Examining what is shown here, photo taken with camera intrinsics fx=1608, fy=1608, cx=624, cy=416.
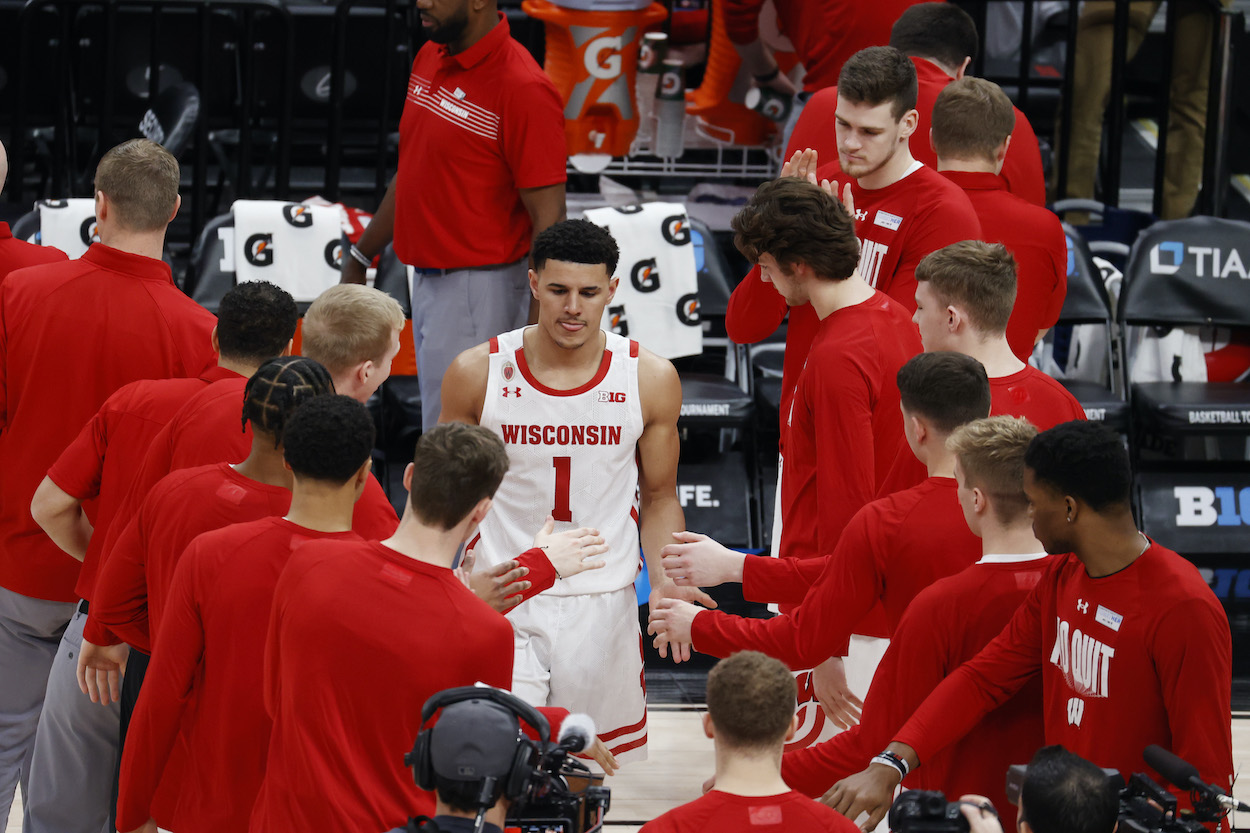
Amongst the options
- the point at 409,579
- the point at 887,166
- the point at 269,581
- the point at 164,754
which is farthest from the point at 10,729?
the point at 887,166

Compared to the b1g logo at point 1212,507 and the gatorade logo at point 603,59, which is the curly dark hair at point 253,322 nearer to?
the gatorade logo at point 603,59

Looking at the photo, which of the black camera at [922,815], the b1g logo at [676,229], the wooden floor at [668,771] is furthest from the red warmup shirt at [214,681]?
the b1g logo at [676,229]

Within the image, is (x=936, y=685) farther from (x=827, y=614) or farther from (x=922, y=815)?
(x=922, y=815)

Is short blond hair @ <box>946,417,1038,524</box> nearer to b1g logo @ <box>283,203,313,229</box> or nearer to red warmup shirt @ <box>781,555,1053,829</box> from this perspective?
red warmup shirt @ <box>781,555,1053,829</box>

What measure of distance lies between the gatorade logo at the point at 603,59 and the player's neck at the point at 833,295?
9.81ft

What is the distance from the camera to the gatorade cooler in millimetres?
6656

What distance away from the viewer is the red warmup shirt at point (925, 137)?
527 cm

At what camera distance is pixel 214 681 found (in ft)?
9.62

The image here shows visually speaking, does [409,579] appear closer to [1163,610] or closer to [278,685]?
[278,685]

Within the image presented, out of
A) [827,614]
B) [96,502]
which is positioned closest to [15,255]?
[96,502]

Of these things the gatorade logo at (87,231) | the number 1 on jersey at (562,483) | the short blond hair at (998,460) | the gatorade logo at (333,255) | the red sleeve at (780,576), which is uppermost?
the gatorade logo at (87,231)

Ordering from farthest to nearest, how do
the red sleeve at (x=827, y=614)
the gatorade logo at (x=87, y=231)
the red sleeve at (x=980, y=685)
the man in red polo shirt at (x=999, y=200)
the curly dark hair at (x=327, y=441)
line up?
the gatorade logo at (x=87, y=231) < the man in red polo shirt at (x=999, y=200) < the red sleeve at (x=827, y=614) < the red sleeve at (x=980, y=685) < the curly dark hair at (x=327, y=441)

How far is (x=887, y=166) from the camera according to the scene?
176 inches

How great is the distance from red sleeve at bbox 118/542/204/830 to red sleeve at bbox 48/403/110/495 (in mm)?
823
